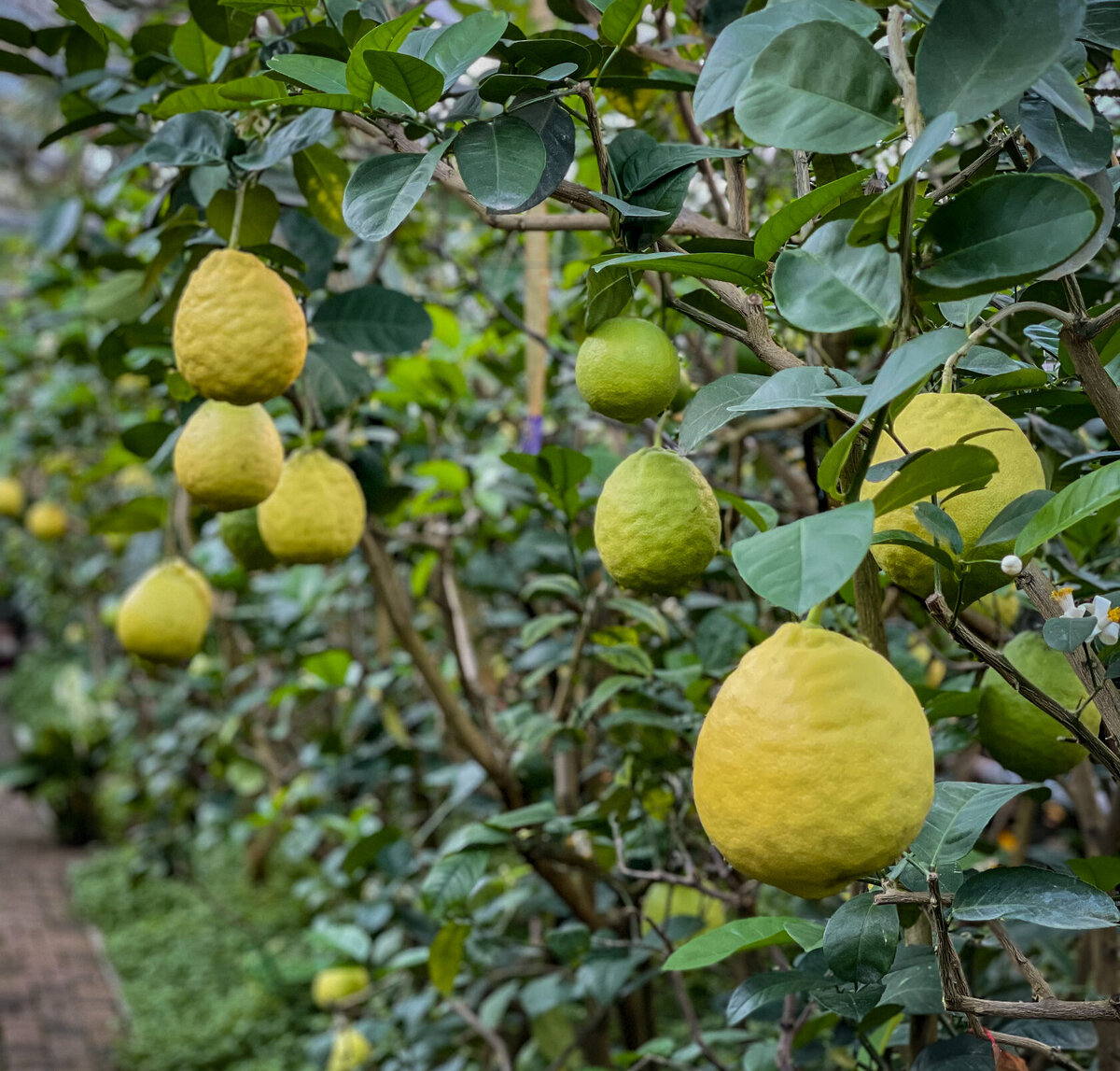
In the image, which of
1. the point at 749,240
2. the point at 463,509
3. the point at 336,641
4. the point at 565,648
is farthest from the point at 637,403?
the point at 336,641

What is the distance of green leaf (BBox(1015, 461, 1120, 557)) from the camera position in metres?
0.43

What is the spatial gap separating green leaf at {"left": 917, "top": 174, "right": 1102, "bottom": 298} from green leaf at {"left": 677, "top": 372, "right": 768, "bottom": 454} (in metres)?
0.12

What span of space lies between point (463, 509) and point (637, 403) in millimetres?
1014

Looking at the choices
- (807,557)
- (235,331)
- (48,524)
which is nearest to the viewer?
(807,557)

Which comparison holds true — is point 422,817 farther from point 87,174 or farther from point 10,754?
point 10,754

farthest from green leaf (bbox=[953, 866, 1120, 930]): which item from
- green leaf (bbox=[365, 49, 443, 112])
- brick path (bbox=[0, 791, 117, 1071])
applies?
brick path (bbox=[0, 791, 117, 1071])

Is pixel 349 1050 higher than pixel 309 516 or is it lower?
lower

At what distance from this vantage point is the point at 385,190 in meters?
0.58

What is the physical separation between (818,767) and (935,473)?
0.43ft

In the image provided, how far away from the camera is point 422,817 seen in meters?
2.26

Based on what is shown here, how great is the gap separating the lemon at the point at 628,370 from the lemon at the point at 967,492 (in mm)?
147

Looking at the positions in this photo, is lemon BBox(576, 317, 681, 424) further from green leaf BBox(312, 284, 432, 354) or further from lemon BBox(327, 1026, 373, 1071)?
lemon BBox(327, 1026, 373, 1071)

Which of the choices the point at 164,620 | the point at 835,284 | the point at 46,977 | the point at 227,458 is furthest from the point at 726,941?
the point at 46,977

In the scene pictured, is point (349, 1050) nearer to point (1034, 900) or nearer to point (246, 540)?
point (246, 540)
